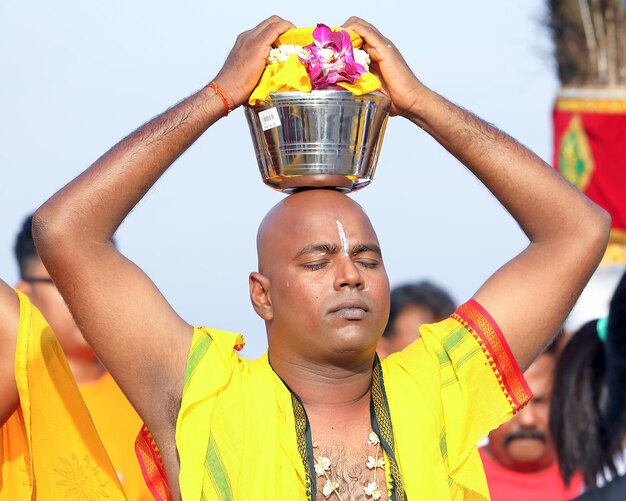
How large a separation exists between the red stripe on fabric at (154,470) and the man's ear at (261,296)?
0.52 metres

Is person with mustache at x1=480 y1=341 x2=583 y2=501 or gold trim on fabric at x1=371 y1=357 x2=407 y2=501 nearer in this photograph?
gold trim on fabric at x1=371 y1=357 x2=407 y2=501

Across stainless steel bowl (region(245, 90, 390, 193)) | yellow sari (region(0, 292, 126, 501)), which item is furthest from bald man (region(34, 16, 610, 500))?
yellow sari (region(0, 292, 126, 501))

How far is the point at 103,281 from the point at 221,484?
681mm

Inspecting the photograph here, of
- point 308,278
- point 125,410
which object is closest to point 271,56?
point 308,278

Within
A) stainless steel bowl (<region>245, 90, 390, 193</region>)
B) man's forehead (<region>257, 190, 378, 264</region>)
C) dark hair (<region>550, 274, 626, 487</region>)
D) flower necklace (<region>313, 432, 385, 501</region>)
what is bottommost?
dark hair (<region>550, 274, 626, 487</region>)

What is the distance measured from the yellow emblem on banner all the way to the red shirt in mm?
5533

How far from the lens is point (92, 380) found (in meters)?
6.11

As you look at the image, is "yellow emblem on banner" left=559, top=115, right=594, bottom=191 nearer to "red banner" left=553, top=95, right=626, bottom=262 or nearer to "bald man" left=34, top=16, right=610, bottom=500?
"red banner" left=553, top=95, right=626, bottom=262

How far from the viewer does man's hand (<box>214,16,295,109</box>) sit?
4113mm

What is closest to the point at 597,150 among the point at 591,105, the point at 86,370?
the point at 591,105

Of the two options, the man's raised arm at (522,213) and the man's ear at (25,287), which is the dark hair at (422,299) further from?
the man's raised arm at (522,213)

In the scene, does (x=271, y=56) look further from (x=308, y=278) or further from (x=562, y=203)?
(x=562, y=203)

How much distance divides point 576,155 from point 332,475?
27.8 ft

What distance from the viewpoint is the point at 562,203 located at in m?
4.37
